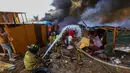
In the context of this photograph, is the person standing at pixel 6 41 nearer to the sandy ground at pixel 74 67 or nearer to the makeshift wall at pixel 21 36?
the makeshift wall at pixel 21 36

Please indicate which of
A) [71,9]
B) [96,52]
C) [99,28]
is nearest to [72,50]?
[96,52]

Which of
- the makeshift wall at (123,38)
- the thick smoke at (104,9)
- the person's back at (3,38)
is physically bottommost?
the makeshift wall at (123,38)

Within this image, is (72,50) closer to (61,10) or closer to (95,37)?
(95,37)

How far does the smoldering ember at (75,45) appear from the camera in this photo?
5.96 m

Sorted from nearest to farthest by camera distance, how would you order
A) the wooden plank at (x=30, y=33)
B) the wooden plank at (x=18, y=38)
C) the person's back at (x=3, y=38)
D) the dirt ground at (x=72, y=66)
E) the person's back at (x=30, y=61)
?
1. the person's back at (x=30, y=61)
2. the dirt ground at (x=72, y=66)
3. the person's back at (x=3, y=38)
4. the wooden plank at (x=18, y=38)
5. the wooden plank at (x=30, y=33)

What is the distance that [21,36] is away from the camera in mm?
7449

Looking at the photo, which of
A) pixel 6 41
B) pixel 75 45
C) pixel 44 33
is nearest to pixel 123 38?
pixel 75 45

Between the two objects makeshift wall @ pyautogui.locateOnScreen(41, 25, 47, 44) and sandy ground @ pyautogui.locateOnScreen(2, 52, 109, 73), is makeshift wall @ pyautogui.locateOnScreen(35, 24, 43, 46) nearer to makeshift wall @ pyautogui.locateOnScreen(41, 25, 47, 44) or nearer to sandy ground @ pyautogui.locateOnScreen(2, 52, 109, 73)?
makeshift wall @ pyautogui.locateOnScreen(41, 25, 47, 44)

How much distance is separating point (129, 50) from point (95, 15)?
370 centimetres

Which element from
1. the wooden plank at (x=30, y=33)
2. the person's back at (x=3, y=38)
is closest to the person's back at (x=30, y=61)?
the person's back at (x=3, y=38)

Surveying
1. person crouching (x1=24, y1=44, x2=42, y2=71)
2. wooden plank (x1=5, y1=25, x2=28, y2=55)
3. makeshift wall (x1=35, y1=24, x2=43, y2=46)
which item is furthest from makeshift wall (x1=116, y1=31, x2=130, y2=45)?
wooden plank (x1=5, y1=25, x2=28, y2=55)

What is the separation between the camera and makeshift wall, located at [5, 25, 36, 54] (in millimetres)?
7074

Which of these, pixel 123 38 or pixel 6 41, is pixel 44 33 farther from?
pixel 123 38

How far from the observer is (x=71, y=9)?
1474cm
